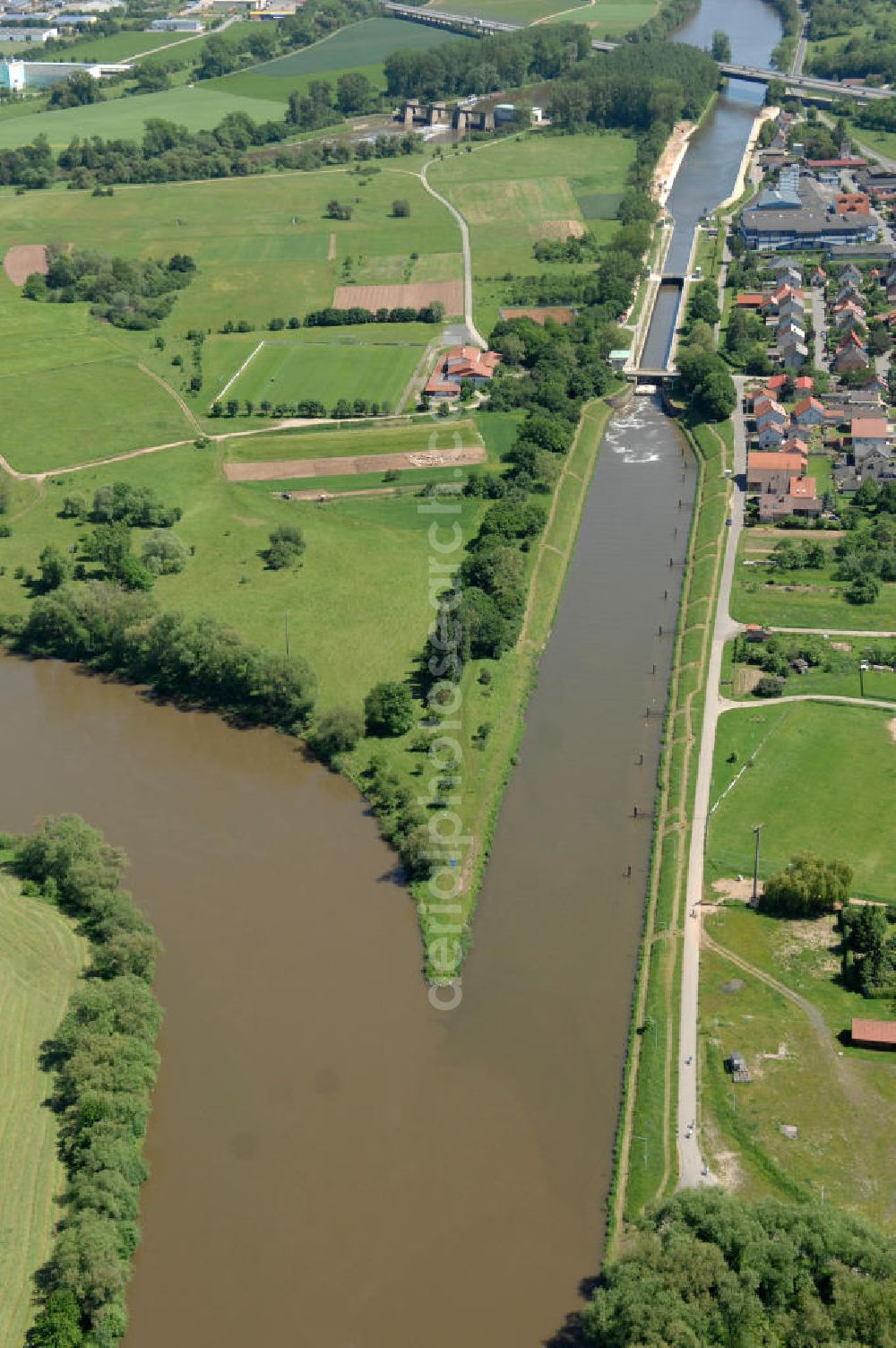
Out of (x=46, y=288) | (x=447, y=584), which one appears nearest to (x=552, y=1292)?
(x=447, y=584)

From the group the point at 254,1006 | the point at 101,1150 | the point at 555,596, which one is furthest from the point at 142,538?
the point at 101,1150

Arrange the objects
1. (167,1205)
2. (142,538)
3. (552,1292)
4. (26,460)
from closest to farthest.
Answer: (552,1292)
(167,1205)
(142,538)
(26,460)

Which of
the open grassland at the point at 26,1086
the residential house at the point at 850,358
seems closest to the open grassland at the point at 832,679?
the open grassland at the point at 26,1086

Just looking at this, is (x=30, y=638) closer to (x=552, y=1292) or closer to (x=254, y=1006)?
(x=254, y=1006)

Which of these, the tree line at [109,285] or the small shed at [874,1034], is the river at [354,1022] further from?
the tree line at [109,285]

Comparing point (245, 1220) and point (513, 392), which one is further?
point (513, 392)

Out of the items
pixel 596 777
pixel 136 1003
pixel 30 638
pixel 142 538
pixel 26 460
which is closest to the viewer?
pixel 136 1003

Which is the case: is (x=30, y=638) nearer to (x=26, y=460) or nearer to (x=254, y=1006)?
(x=26, y=460)
